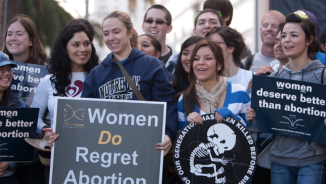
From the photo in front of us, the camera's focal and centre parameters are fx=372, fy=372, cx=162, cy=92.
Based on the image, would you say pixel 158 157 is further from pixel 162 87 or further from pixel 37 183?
pixel 37 183

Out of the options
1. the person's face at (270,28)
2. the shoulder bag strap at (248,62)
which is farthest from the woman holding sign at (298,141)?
the person's face at (270,28)

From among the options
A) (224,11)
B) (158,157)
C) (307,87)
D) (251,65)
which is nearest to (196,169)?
(158,157)

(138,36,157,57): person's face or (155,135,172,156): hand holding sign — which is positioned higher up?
(138,36,157,57): person's face

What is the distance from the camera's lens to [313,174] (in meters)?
3.34

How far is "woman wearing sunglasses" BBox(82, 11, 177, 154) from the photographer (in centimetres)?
354

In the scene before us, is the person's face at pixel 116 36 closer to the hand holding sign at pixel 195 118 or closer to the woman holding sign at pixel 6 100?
the hand holding sign at pixel 195 118

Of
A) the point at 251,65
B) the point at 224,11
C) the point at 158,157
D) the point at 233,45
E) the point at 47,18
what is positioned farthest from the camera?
the point at 47,18

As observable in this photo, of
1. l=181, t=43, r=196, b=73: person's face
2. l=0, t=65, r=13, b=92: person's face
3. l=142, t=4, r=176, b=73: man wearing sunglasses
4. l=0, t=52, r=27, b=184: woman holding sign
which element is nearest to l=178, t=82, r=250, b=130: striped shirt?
l=181, t=43, r=196, b=73: person's face

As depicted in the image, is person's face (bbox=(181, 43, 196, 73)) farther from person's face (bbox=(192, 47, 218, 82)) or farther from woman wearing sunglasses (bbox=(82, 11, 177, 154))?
woman wearing sunglasses (bbox=(82, 11, 177, 154))

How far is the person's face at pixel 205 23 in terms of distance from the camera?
5.28 metres

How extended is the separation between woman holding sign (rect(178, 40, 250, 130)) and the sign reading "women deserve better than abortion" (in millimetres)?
409

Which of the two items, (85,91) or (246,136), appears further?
(85,91)

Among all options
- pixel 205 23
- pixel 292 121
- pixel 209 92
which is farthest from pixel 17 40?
pixel 292 121

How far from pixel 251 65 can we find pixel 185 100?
1.85 meters
